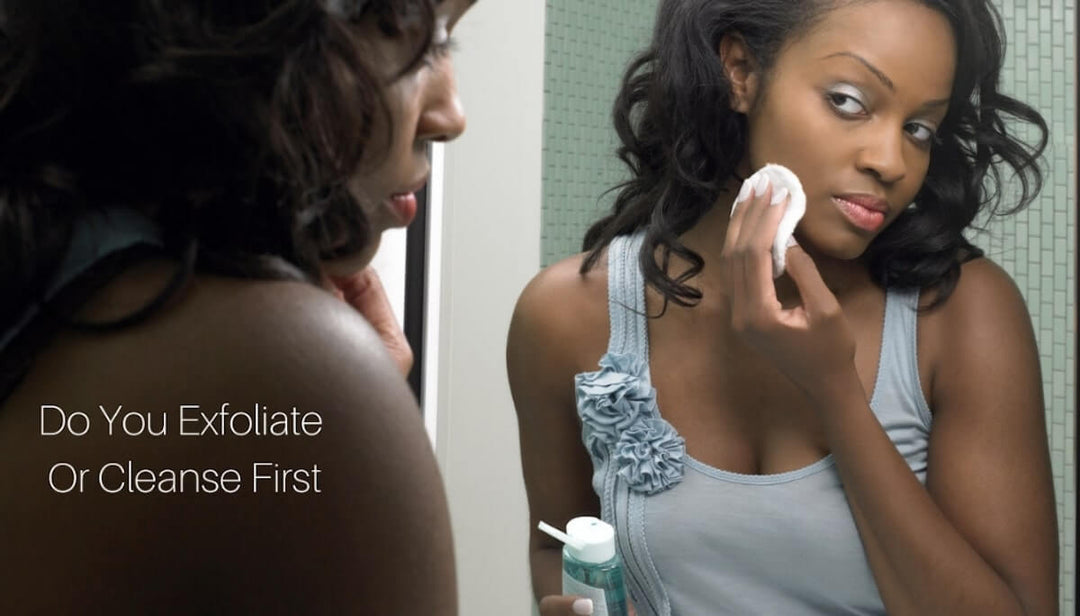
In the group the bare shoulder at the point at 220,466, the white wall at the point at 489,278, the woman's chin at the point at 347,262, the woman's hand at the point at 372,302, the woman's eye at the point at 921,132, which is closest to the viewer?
the bare shoulder at the point at 220,466

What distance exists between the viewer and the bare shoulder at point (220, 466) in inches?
11.9

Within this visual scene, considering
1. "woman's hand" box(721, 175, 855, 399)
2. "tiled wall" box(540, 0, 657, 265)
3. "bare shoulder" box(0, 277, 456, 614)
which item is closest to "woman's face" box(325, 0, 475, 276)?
"bare shoulder" box(0, 277, 456, 614)

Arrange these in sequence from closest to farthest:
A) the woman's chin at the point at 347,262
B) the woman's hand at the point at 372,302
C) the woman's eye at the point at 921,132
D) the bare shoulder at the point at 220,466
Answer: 1. the bare shoulder at the point at 220,466
2. the woman's chin at the point at 347,262
3. the woman's hand at the point at 372,302
4. the woman's eye at the point at 921,132

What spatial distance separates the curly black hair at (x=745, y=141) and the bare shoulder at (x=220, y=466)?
457 mm

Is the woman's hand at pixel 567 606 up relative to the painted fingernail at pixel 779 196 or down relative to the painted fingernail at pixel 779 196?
down

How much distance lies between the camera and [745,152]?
2.36 ft

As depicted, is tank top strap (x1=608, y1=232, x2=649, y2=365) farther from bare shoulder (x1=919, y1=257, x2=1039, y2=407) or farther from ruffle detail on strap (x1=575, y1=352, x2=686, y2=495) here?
bare shoulder (x1=919, y1=257, x2=1039, y2=407)

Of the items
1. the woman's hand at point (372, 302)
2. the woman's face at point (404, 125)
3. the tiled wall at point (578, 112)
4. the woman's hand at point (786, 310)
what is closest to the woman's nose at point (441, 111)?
the woman's face at point (404, 125)

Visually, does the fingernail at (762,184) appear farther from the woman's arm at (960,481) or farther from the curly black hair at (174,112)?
the curly black hair at (174,112)

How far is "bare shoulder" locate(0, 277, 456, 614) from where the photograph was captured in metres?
0.30

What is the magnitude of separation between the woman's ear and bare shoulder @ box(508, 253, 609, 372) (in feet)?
0.52

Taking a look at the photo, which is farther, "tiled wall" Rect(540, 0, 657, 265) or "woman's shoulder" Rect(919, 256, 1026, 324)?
"tiled wall" Rect(540, 0, 657, 265)

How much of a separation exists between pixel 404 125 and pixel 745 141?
37 centimetres

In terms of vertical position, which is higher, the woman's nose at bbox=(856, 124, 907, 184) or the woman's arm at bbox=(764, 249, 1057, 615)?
the woman's nose at bbox=(856, 124, 907, 184)
